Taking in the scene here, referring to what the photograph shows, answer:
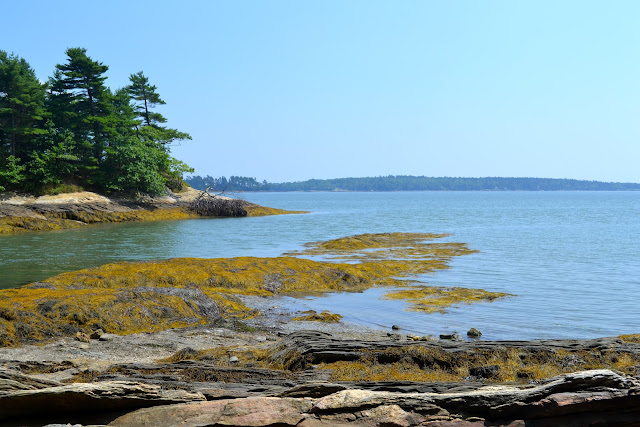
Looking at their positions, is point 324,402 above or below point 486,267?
above

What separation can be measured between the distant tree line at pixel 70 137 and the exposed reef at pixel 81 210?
1610 millimetres

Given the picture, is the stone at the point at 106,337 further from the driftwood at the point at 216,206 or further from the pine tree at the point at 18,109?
the driftwood at the point at 216,206

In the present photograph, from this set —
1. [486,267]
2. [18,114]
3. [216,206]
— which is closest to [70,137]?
[18,114]

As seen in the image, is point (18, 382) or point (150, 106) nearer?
point (18, 382)

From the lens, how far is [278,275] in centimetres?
1988

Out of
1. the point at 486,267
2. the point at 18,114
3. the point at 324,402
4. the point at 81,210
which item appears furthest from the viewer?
the point at 18,114

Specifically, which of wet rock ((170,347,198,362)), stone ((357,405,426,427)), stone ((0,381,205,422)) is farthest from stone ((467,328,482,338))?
stone ((0,381,205,422))

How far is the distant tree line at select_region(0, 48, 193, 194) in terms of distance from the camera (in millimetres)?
51812

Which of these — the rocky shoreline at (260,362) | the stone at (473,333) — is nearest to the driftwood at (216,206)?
the rocky shoreline at (260,362)

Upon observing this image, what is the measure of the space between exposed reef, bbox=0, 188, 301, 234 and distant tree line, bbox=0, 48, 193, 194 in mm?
1610

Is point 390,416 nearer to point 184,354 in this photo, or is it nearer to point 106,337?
point 184,354

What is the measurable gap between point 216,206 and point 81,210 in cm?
1845

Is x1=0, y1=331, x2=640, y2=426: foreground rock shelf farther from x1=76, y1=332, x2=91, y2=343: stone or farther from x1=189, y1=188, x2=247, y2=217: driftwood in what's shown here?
x1=189, y1=188, x2=247, y2=217: driftwood

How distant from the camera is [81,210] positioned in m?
50.7
